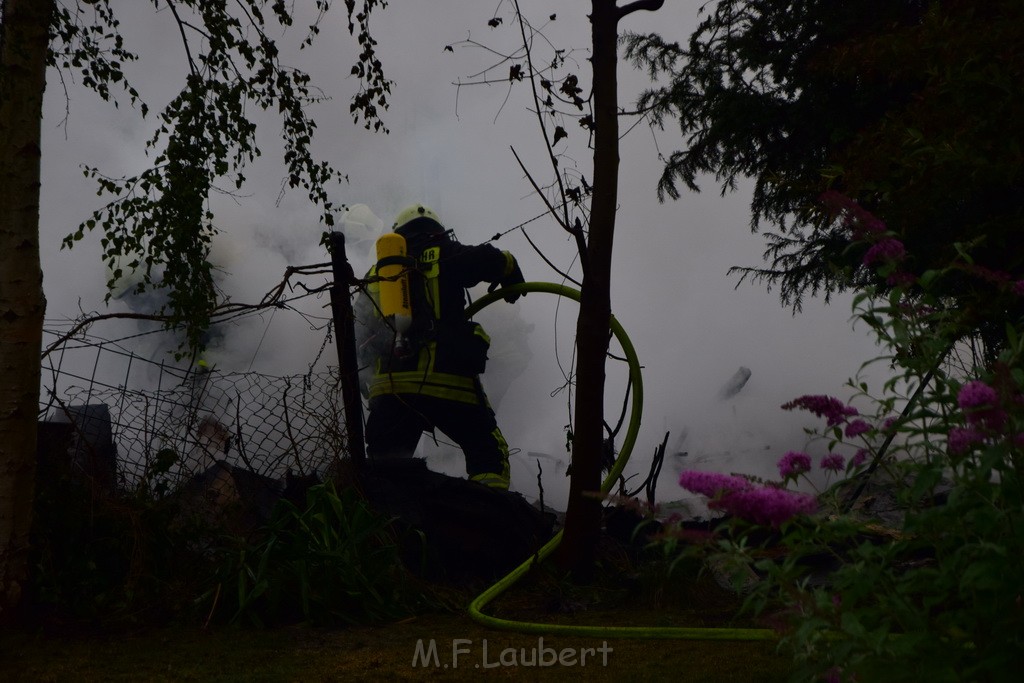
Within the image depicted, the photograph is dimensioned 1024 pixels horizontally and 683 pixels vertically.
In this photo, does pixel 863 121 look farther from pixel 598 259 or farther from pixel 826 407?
pixel 826 407

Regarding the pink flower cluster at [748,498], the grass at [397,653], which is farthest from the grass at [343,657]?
the pink flower cluster at [748,498]

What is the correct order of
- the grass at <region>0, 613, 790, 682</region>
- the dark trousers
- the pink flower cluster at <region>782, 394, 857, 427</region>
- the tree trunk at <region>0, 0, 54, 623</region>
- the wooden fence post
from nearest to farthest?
the pink flower cluster at <region>782, 394, 857, 427</region> < the grass at <region>0, 613, 790, 682</region> < the tree trunk at <region>0, 0, 54, 623</region> < the wooden fence post < the dark trousers

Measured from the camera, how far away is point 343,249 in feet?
14.5

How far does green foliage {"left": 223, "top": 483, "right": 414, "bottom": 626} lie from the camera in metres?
3.30

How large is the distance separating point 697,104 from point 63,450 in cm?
481

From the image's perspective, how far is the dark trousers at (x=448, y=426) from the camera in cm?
589

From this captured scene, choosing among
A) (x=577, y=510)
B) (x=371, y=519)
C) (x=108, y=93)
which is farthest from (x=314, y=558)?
(x=108, y=93)

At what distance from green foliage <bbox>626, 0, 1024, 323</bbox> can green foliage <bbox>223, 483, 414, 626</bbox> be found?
199 cm

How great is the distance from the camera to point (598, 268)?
4324 mm

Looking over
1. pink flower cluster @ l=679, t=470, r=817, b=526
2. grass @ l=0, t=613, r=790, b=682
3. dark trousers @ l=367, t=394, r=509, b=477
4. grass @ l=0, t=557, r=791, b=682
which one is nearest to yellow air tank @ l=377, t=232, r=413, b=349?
dark trousers @ l=367, t=394, r=509, b=477

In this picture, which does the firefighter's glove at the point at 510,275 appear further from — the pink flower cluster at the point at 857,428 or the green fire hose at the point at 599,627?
the pink flower cluster at the point at 857,428

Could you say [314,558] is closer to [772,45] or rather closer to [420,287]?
[420,287]

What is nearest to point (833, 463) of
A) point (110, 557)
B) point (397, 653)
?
point (397, 653)

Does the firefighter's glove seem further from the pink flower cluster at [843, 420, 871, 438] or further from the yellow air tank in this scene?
the pink flower cluster at [843, 420, 871, 438]
